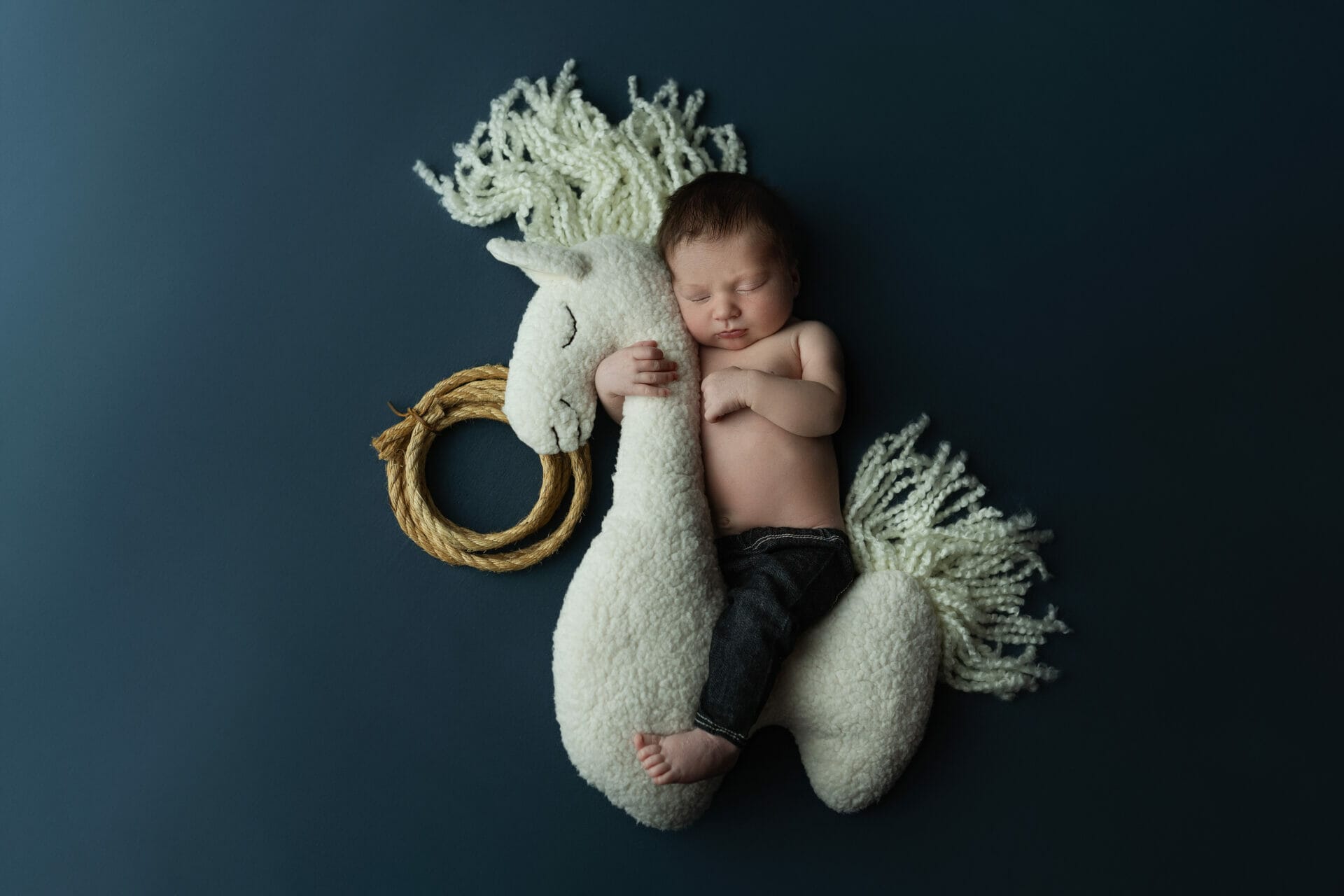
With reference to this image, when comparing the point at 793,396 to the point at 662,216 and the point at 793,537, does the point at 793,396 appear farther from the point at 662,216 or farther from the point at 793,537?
the point at 662,216

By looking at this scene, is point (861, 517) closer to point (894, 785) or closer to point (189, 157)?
point (894, 785)

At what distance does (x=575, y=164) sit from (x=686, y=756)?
0.74 metres

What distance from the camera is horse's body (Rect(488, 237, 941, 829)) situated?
104cm

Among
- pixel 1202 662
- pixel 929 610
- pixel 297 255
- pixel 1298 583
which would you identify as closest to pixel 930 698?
pixel 929 610

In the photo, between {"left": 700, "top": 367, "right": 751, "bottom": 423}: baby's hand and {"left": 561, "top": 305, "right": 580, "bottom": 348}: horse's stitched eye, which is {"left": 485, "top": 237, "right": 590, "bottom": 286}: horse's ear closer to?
{"left": 561, "top": 305, "right": 580, "bottom": 348}: horse's stitched eye

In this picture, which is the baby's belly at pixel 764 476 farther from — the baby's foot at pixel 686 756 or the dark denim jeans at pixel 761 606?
the baby's foot at pixel 686 756

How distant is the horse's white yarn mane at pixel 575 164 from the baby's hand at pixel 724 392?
0.22 meters

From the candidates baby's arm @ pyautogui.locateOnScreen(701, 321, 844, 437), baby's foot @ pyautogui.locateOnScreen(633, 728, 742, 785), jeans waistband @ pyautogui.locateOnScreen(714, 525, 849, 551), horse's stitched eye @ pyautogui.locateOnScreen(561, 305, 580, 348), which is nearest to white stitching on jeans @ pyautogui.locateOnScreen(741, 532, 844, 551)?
jeans waistband @ pyautogui.locateOnScreen(714, 525, 849, 551)

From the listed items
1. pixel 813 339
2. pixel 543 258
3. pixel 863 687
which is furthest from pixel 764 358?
pixel 863 687

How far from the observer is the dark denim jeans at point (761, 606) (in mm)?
1016

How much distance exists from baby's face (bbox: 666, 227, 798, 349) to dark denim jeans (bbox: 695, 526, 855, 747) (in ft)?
0.79

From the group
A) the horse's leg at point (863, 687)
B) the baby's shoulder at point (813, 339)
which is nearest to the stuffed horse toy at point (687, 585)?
the horse's leg at point (863, 687)

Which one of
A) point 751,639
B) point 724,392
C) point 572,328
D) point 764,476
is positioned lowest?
point 751,639

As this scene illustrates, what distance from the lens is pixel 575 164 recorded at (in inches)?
47.3
